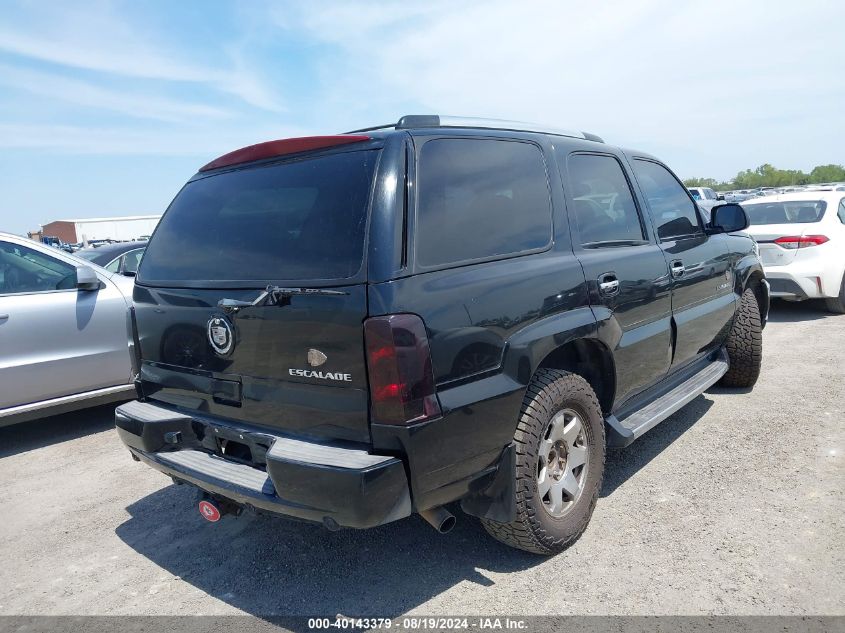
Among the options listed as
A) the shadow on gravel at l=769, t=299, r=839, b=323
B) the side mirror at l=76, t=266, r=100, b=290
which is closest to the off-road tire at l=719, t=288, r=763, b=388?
the shadow on gravel at l=769, t=299, r=839, b=323

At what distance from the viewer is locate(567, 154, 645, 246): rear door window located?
343cm

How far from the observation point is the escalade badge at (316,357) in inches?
95.4

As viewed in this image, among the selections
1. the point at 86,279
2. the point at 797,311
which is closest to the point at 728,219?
the point at 86,279

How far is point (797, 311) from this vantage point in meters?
8.98

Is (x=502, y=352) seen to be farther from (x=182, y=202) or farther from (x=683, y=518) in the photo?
→ (x=182, y=202)

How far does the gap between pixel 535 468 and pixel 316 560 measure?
1195 millimetres

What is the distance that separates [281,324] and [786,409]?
4144 mm

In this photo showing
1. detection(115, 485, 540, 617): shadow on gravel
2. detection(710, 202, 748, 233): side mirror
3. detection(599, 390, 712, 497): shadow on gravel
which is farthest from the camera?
detection(710, 202, 748, 233): side mirror

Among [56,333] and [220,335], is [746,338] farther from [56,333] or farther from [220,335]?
[56,333]

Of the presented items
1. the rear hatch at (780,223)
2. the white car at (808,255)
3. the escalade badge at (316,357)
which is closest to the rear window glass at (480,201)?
the escalade badge at (316,357)

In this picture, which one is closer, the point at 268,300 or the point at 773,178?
the point at 268,300

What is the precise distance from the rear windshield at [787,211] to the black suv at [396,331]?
20.3 feet

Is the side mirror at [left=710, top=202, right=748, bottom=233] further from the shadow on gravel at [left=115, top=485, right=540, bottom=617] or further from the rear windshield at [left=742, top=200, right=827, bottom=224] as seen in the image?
the rear windshield at [left=742, top=200, right=827, bottom=224]

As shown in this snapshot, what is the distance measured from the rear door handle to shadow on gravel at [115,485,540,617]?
1.34 metres
